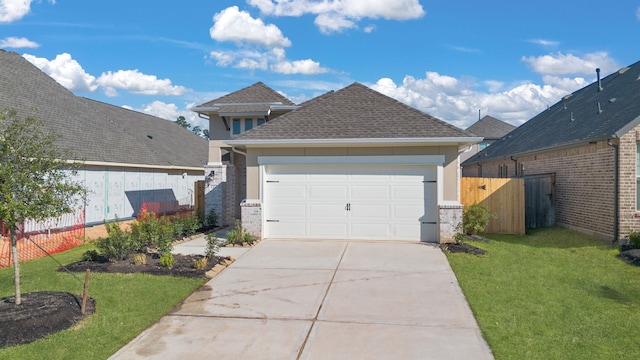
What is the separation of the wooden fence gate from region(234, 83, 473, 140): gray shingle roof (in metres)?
4.97

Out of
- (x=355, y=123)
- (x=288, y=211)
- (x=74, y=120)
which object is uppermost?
(x=74, y=120)

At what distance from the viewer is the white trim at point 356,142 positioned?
11857 millimetres

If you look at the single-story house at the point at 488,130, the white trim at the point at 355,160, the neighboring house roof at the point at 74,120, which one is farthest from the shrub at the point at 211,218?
the single-story house at the point at 488,130

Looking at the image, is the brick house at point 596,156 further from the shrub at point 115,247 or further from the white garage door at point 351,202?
the shrub at point 115,247

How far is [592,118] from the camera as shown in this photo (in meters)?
14.1

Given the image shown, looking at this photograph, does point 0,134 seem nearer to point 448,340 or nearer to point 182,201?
point 448,340

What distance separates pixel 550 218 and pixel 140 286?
1314 cm

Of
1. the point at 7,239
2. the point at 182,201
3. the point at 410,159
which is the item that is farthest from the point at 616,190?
the point at 182,201

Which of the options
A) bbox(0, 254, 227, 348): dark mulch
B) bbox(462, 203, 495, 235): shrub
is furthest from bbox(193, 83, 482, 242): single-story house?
bbox(0, 254, 227, 348): dark mulch

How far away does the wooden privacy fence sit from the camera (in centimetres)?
1415

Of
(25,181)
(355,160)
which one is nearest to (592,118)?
(355,160)

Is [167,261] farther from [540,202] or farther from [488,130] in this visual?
[488,130]

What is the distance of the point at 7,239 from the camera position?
40.5 ft

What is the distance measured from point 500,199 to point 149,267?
1098 centimetres
